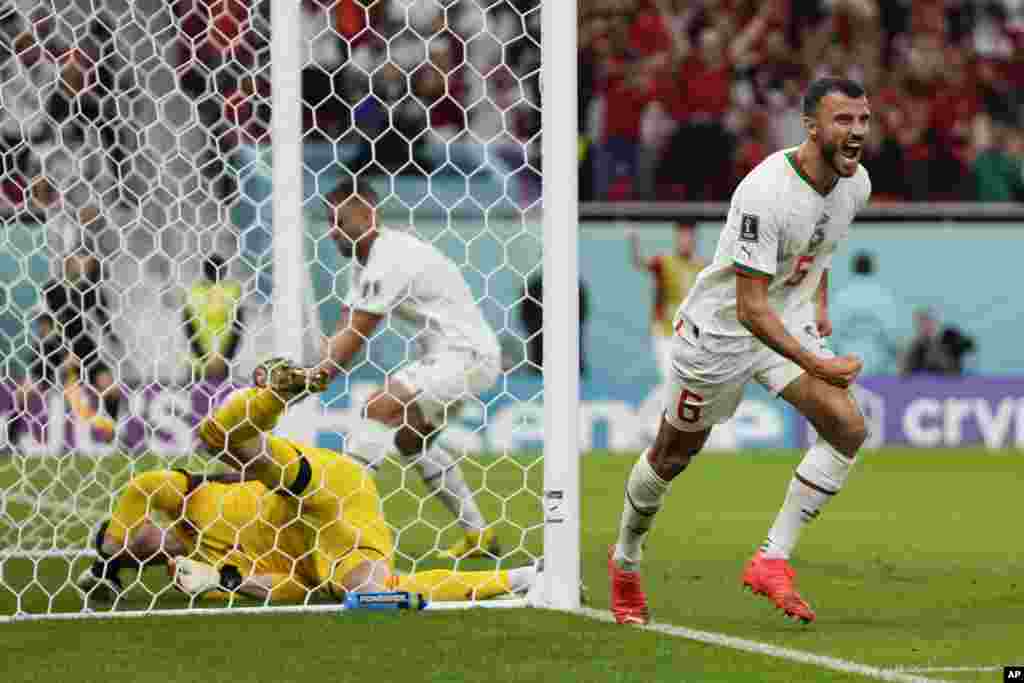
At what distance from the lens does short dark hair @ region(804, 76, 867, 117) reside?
6965mm

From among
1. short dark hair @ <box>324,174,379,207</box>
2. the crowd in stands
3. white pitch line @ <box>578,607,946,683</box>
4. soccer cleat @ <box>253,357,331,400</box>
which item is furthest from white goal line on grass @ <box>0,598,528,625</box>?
the crowd in stands

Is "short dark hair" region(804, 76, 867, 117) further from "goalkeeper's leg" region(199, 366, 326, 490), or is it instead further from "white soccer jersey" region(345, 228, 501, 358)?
"white soccer jersey" region(345, 228, 501, 358)

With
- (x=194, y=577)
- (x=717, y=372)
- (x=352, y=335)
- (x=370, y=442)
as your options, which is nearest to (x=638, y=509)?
(x=717, y=372)

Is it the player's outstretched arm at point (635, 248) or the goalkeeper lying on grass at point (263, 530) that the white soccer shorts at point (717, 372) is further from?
the player's outstretched arm at point (635, 248)

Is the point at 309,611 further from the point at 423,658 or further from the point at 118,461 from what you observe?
the point at 118,461

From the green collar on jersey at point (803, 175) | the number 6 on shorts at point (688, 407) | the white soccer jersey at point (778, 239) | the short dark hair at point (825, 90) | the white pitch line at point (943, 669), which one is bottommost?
the white pitch line at point (943, 669)

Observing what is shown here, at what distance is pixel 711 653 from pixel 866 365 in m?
13.7

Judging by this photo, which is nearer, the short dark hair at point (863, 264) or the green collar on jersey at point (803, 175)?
the green collar on jersey at point (803, 175)

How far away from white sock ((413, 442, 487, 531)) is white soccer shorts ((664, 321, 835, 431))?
2.63 meters

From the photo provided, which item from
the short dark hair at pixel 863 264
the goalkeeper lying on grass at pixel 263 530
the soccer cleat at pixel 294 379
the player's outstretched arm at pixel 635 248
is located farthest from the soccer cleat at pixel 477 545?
the short dark hair at pixel 863 264

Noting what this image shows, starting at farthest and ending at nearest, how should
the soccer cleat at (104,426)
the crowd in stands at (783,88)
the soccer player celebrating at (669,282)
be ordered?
the crowd in stands at (783,88) → the soccer player celebrating at (669,282) → the soccer cleat at (104,426)

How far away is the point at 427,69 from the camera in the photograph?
18609 mm

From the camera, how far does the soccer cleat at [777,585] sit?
686 centimetres

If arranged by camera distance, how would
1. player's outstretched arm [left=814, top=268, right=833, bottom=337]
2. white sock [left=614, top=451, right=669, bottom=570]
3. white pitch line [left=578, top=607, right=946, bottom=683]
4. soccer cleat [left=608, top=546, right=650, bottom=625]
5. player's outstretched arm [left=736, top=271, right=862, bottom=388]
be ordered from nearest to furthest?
white pitch line [left=578, top=607, right=946, bottom=683], player's outstretched arm [left=736, top=271, right=862, bottom=388], soccer cleat [left=608, top=546, right=650, bottom=625], white sock [left=614, top=451, right=669, bottom=570], player's outstretched arm [left=814, top=268, right=833, bottom=337]
